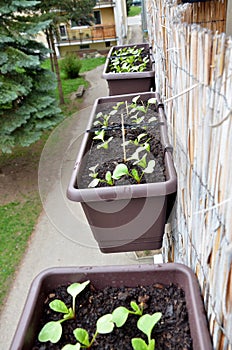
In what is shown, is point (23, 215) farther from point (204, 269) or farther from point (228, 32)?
point (204, 269)

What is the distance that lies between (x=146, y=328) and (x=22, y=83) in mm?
4072

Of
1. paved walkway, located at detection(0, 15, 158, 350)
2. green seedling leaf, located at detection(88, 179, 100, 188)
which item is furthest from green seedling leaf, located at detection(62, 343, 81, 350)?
paved walkway, located at detection(0, 15, 158, 350)

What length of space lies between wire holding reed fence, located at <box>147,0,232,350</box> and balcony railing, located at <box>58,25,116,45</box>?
1236cm

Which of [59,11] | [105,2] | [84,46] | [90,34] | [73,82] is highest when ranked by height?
[59,11]

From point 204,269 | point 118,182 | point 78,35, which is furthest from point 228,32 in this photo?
point 78,35

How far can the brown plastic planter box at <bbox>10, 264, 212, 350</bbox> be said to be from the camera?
803 mm

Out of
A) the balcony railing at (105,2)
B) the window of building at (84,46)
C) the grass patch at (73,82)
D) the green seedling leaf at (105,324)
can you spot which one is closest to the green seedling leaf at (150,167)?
the green seedling leaf at (105,324)

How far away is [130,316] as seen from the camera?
2.95ft

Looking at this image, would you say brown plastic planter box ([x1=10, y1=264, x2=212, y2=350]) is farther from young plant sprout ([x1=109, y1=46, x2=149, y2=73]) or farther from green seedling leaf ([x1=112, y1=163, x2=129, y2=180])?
young plant sprout ([x1=109, y1=46, x2=149, y2=73])

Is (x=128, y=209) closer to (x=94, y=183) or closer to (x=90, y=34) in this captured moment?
(x=94, y=183)

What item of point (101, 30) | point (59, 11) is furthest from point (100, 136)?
point (101, 30)

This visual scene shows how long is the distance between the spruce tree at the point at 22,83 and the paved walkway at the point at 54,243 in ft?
2.36

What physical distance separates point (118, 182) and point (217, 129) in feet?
1.80

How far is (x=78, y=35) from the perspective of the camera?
1268 cm
